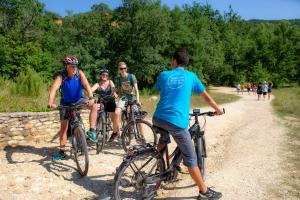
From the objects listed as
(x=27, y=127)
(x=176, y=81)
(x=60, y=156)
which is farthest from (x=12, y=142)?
(x=176, y=81)

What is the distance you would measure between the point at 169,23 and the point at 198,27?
829cm

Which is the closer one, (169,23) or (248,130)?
(248,130)

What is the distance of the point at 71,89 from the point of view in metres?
6.38

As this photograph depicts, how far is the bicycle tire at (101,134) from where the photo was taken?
23.8ft

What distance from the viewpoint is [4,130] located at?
764 centimetres

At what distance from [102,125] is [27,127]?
189 cm

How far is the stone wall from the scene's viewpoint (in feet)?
25.2

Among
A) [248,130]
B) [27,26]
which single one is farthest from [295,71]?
[248,130]

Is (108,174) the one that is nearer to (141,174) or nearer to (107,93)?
(141,174)

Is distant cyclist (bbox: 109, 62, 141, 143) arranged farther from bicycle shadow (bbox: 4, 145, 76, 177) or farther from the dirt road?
bicycle shadow (bbox: 4, 145, 76, 177)

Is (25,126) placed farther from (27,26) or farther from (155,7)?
(27,26)

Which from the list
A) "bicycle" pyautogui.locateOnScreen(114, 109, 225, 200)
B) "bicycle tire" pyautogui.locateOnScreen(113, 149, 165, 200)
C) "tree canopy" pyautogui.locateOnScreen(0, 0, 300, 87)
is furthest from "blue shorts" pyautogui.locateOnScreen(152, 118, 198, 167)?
"tree canopy" pyautogui.locateOnScreen(0, 0, 300, 87)

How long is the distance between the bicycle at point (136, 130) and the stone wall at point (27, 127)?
86.4 inches

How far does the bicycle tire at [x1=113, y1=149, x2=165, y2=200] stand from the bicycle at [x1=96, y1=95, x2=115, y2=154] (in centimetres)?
235
